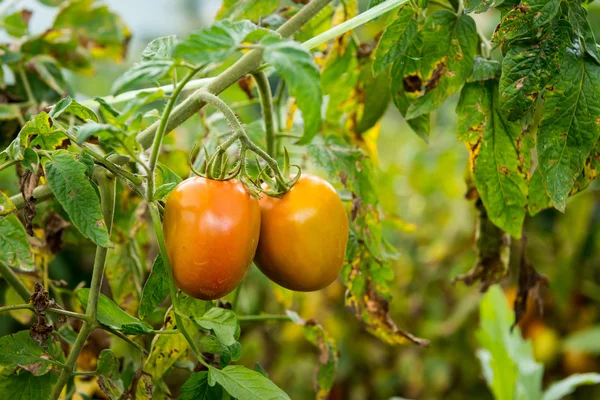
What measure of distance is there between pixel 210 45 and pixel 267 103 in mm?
239

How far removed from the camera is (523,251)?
33.8 inches

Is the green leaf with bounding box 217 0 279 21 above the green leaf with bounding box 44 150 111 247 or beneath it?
beneath

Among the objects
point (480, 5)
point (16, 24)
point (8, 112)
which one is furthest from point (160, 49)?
point (16, 24)

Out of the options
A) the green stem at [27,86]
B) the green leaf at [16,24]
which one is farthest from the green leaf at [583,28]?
the green leaf at [16,24]

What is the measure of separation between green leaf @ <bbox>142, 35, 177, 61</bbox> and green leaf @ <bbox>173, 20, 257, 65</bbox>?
65 mm

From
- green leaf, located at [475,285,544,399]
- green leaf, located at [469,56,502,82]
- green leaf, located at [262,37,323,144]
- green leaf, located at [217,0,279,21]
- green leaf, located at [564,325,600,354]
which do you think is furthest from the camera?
green leaf, located at [564,325,600,354]

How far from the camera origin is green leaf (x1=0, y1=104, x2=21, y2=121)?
0.84 m

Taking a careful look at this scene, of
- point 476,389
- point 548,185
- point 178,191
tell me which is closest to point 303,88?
point 178,191

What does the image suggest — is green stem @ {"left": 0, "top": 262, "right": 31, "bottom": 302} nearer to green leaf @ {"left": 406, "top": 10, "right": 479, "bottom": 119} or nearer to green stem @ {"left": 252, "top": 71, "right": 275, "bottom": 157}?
green stem @ {"left": 252, "top": 71, "right": 275, "bottom": 157}

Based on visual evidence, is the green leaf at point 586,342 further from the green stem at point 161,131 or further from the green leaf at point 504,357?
the green stem at point 161,131

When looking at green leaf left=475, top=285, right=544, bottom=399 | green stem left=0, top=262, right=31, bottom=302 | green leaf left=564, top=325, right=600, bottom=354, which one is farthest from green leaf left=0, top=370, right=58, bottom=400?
green leaf left=564, top=325, right=600, bottom=354

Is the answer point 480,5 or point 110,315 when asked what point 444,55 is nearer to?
point 480,5

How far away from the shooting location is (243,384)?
1.91 feet

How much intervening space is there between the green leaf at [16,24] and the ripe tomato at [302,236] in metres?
0.66
